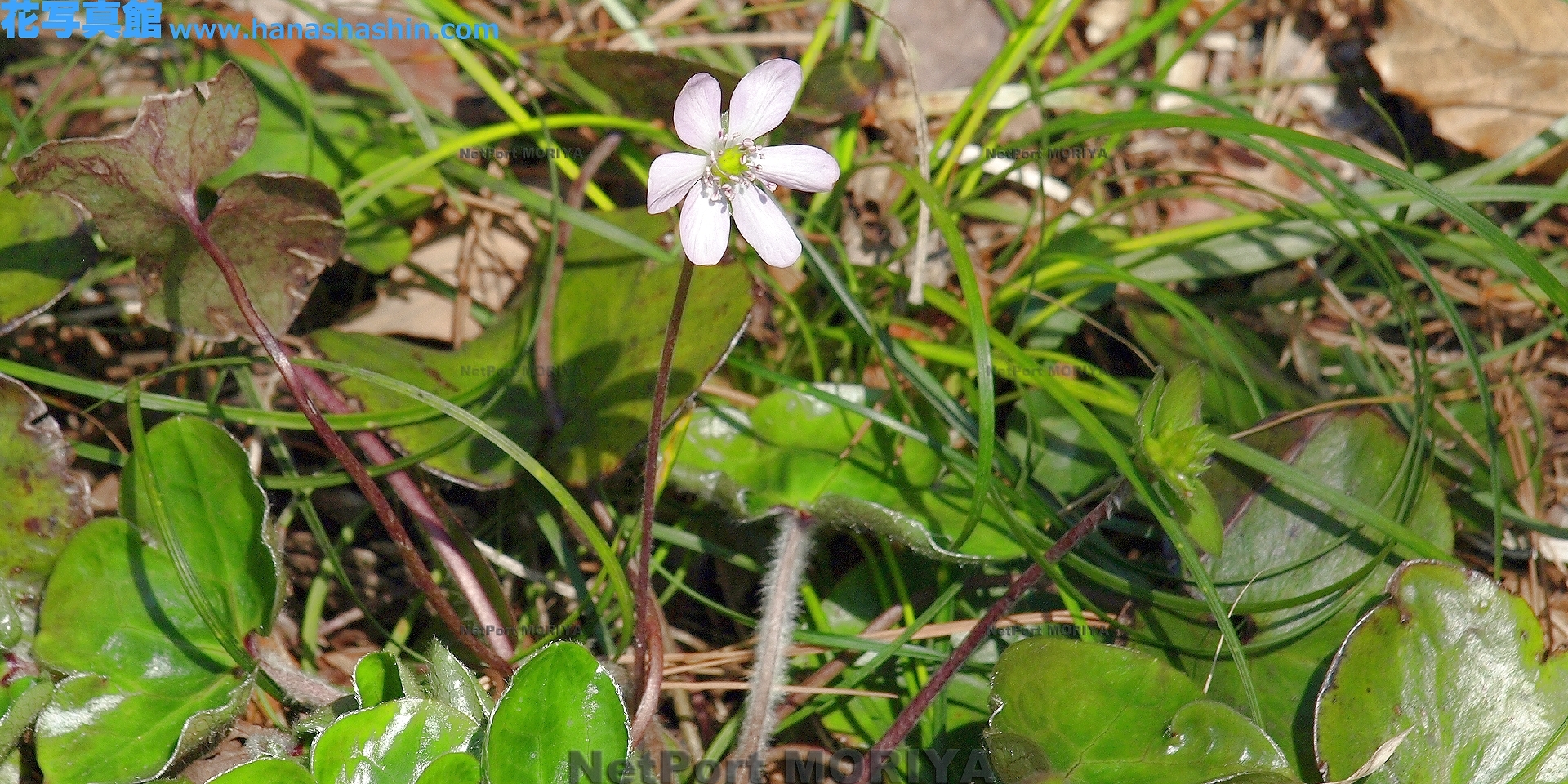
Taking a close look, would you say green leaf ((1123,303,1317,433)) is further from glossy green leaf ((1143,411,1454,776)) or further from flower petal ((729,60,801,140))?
flower petal ((729,60,801,140))

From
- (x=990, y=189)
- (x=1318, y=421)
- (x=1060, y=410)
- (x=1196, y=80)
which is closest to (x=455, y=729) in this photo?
(x=1060, y=410)

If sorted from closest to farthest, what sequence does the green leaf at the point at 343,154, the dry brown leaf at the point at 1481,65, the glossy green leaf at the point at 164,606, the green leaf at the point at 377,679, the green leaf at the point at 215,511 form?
the green leaf at the point at 377,679, the glossy green leaf at the point at 164,606, the green leaf at the point at 215,511, the green leaf at the point at 343,154, the dry brown leaf at the point at 1481,65

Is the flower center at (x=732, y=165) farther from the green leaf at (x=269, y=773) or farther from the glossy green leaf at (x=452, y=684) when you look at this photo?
the green leaf at (x=269, y=773)

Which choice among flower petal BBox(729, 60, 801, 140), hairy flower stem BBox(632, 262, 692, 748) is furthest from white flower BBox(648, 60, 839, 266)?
hairy flower stem BBox(632, 262, 692, 748)

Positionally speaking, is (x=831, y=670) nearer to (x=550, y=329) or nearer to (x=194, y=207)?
(x=550, y=329)

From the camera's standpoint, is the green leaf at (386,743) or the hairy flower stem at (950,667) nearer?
the green leaf at (386,743)

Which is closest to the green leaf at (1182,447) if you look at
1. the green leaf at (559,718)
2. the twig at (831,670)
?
the twig at (831,670)

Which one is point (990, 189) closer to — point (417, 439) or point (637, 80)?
point (637, 80)

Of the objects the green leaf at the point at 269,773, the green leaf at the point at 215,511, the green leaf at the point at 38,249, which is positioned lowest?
the green leaf at the point at 269,773
